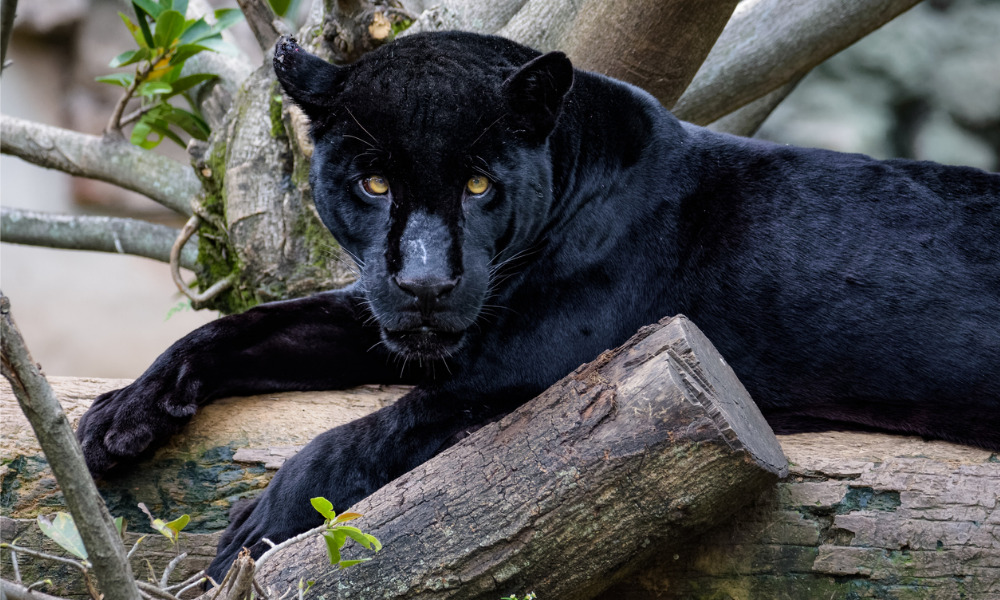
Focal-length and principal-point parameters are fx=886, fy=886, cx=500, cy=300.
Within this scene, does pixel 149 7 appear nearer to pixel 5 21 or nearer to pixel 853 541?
pixel 5 21

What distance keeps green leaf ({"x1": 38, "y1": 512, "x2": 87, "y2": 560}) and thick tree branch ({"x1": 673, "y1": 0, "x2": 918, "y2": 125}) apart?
395cm

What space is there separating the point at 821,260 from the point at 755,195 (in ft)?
0.95

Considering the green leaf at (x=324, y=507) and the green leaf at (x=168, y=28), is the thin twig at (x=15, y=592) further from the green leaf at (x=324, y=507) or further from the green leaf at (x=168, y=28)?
the green leaf at (x=168, y=28)

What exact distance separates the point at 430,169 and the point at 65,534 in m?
1.39

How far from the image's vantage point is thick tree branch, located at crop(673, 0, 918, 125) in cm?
430

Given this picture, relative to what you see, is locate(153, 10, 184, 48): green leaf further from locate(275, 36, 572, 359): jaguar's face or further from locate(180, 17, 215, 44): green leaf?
locate(275, 36, 572, 359): jaguar's face

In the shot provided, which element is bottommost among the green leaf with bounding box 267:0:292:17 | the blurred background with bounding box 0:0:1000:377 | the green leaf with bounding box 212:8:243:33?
the blurred background with bounding box 0:0:1000:377

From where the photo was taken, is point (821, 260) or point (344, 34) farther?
point (344, 34)

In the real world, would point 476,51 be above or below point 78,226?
above

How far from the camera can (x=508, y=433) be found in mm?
2090

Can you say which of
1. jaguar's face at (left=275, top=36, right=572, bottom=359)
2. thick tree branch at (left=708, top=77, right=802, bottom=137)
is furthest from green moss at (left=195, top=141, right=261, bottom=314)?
thick tree branch at (left=708, top=77, right=802, bottom=137)

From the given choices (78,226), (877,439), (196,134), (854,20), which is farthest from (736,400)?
(78,226)

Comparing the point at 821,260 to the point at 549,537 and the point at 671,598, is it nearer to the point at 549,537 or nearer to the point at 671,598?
the point at 671,598

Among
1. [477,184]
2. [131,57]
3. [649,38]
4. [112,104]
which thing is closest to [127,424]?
[477,184]
